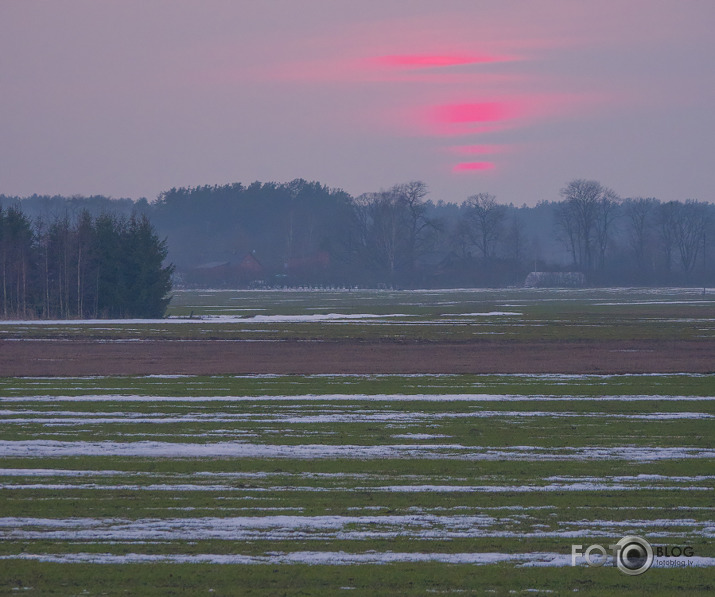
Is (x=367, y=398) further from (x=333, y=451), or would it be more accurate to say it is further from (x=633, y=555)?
(x=633, y=555)

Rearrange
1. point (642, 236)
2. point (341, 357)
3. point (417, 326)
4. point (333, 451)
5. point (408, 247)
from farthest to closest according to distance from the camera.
Answer: 1. point (642, 236)
2. point (408, 247)
3. point (417, 326)
4. point (341, 357)
5. point (333, 451)

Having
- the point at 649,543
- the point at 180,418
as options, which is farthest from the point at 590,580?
the point at 180,418

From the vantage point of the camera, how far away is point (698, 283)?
14362 centimetres

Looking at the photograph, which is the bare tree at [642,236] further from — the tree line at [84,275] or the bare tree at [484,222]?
the tree line at [84,275]

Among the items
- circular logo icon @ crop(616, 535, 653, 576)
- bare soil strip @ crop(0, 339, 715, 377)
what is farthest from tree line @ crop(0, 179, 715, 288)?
circular logo icon @ crop(616, 535, 653, 576)

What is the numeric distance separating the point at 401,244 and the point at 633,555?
142m

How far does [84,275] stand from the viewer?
218ft

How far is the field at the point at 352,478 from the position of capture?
881 centimetres

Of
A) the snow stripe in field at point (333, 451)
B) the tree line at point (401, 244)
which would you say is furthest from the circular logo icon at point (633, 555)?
the tree line at point (401, 244)

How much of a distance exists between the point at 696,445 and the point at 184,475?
335 inches

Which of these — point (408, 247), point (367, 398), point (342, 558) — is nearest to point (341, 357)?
point (367, 398)

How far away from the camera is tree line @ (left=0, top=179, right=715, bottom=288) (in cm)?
14525

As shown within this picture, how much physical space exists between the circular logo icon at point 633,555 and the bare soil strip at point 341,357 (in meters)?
18.8

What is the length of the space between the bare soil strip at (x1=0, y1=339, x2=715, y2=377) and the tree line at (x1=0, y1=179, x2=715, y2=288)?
337 ft
